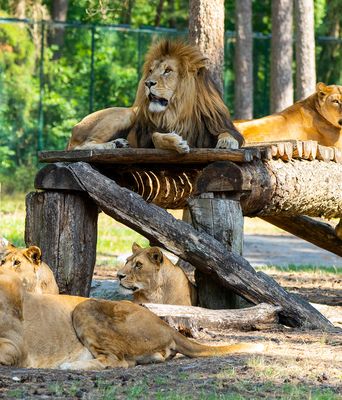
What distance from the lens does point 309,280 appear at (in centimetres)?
1155

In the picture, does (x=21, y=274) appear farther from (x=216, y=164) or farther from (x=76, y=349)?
(x=216, y=164)

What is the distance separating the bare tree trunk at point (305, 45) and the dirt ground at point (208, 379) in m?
13.2

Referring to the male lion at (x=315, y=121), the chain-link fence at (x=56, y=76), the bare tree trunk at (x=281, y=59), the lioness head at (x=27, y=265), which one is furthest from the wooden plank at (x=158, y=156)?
the chain-link fence at (x=56, y=76)

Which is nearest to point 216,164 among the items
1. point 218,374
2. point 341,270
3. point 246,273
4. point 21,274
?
point 246,273

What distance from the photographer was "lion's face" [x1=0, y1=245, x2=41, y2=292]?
676cm

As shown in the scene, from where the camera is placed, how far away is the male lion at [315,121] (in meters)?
11.6

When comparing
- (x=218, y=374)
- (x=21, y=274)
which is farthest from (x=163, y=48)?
(x=218, y=374)

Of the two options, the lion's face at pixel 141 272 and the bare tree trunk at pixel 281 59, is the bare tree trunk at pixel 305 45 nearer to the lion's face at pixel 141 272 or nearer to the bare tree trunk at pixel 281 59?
the bare tree trunk at pixel 281 59

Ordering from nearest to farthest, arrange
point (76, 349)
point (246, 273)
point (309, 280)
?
point (76, 349) → point (246, 273) → point (309, 280)

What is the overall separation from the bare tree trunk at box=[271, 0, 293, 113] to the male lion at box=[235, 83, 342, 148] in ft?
27.5

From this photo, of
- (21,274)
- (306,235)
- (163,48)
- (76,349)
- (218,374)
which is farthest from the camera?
(306,235)

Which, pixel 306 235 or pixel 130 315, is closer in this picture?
pixel 130 315

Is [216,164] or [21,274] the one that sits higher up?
[216,164]

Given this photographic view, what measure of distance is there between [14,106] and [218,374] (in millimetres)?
15283
